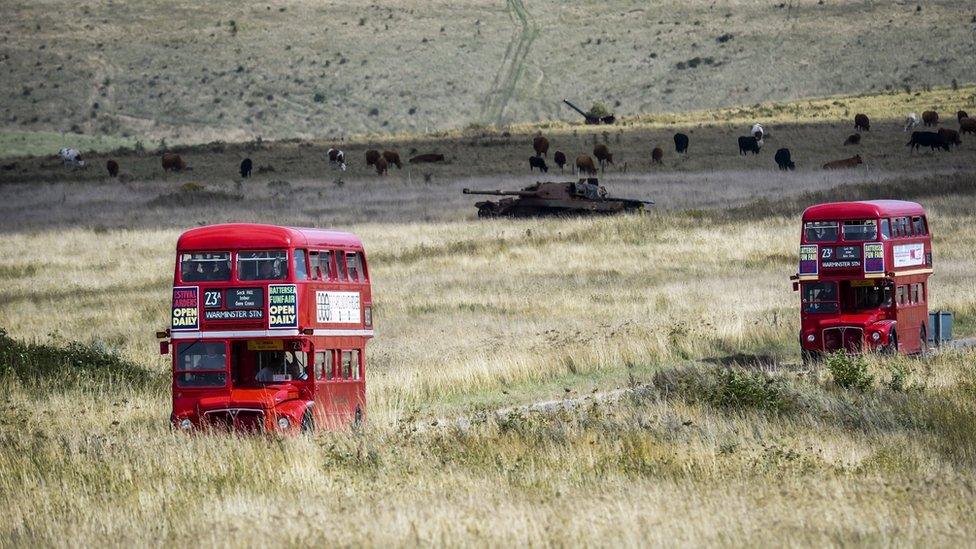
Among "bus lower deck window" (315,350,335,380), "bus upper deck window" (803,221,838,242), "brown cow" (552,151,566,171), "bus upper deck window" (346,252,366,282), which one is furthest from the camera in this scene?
"brown cow" (552,151,566,171)

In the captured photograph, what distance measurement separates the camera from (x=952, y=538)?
474 inches

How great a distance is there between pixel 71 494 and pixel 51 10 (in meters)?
141

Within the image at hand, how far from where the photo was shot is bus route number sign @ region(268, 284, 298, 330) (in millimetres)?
18719

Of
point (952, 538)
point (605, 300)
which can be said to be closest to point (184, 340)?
point (952, 538)

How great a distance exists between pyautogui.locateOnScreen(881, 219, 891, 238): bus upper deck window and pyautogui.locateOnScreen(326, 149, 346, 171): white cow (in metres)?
51.0

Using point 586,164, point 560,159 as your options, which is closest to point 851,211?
point 586,164

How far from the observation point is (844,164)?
67.7 metres

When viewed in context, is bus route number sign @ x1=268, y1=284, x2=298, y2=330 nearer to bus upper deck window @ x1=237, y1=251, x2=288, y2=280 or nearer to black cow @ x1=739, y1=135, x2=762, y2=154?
bus upper deck window @ x1=237, y1=251, x2=288, y2=280

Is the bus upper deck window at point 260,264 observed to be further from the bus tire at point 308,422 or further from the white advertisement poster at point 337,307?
the bus tire at point 308,422

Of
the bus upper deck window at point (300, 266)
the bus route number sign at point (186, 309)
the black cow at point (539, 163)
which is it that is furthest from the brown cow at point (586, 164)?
the bus route number sign at point (186, 309)

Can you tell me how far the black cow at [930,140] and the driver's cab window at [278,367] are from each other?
5737 centimetres

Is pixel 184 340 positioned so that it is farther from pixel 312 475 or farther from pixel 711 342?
pixel 711 342

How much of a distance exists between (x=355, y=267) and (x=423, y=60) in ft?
388

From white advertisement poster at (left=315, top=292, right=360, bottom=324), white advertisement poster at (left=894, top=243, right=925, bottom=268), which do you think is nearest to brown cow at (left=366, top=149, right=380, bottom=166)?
white advertisement poster at (left=894, top=243, right=925, bottom=268)
